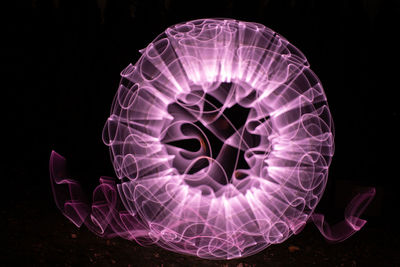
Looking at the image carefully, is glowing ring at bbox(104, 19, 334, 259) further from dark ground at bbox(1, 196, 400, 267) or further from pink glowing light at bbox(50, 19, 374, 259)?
dark ground at bbox(1, 196, 400, 267)

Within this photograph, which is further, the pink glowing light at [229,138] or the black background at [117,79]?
the black background at [117,79]

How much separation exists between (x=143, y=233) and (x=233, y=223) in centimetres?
105

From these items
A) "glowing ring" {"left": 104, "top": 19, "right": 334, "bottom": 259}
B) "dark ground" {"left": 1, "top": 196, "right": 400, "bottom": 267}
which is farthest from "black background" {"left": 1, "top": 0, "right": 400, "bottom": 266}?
"glowing ring" {"left": 104, "top": 19, "right": 334, "bottom": 259}

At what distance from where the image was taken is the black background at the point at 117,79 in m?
4.62

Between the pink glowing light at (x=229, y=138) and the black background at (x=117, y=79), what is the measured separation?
3.93ft

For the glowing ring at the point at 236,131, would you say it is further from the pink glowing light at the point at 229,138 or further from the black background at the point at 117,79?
the black background at the point at 117,79

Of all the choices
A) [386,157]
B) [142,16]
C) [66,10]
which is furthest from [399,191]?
[66,10]

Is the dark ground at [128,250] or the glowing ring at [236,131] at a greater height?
the glowing ring at [236,131]

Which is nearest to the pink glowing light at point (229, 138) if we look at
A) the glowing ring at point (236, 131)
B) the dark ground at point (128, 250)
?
the glowing ring at point (236, 131)

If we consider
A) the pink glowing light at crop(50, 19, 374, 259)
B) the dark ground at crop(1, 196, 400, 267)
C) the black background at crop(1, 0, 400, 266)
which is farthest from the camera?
the black background at crop(1, 0, 400, 266)

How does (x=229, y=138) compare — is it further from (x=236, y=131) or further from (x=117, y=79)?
(x=117, y=79)

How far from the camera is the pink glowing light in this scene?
3131mm

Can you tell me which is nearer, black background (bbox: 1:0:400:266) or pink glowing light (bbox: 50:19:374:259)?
pink glowing light (bbox: 50:19:374:259)

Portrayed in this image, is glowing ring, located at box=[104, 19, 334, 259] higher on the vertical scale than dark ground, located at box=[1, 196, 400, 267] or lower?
higher
